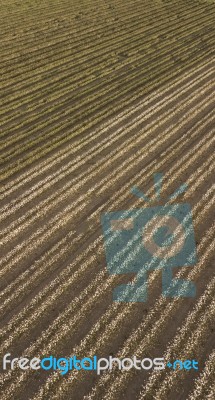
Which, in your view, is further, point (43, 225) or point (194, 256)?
point (43, 225)

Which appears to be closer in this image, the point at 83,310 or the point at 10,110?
the point at 83,310

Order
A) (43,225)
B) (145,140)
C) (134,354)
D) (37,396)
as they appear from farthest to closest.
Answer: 1. (145,140)
2. (43,225)
3. (134,354)
4. (37,396)

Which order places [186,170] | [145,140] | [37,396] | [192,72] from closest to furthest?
[37,396]
[186,170]
[145,140]
[192,72]

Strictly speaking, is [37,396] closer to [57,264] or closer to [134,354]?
[134,354]

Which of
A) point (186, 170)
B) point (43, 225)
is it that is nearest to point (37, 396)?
point (43, 225)

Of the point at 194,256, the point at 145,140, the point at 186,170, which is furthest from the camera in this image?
the point at 145,140

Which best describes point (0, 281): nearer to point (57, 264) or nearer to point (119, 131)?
point (57, 264)

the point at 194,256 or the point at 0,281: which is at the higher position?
the point at 0,281

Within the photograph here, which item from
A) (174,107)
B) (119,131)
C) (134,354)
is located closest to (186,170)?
(119,131)

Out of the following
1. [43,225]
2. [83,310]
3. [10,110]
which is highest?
[10,110]
